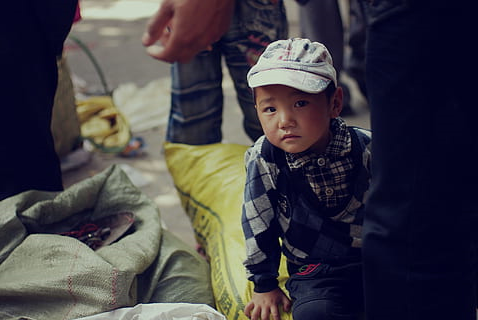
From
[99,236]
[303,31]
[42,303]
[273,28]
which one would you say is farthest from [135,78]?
[42,303]

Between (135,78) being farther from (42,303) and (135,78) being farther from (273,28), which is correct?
(42,303)

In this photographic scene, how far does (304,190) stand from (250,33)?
95 centimetres

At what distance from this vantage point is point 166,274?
2090 mm

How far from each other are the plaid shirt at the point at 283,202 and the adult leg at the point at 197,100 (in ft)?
2.62

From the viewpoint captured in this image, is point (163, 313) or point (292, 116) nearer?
point (292, 116)

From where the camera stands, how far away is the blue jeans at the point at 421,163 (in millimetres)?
1171

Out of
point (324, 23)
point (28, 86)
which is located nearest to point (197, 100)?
point (28, 86)

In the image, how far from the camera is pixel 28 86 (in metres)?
2.17

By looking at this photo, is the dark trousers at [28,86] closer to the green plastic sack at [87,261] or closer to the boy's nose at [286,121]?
the green plastic sack at [87,261]

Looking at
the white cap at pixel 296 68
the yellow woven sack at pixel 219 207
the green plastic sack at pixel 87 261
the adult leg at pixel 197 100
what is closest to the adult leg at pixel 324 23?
the adult leg at pixel 197 100

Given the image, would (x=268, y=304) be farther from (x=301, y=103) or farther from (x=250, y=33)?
(x=250, y=33)

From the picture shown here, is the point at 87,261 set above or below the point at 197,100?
below

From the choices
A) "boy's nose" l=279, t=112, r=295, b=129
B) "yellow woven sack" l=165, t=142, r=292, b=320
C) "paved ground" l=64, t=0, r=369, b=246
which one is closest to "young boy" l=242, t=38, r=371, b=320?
"boy's nose" l=279, t=112, r=295, b=129

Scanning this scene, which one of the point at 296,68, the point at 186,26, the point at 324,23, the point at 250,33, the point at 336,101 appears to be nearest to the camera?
the point at 296,68
